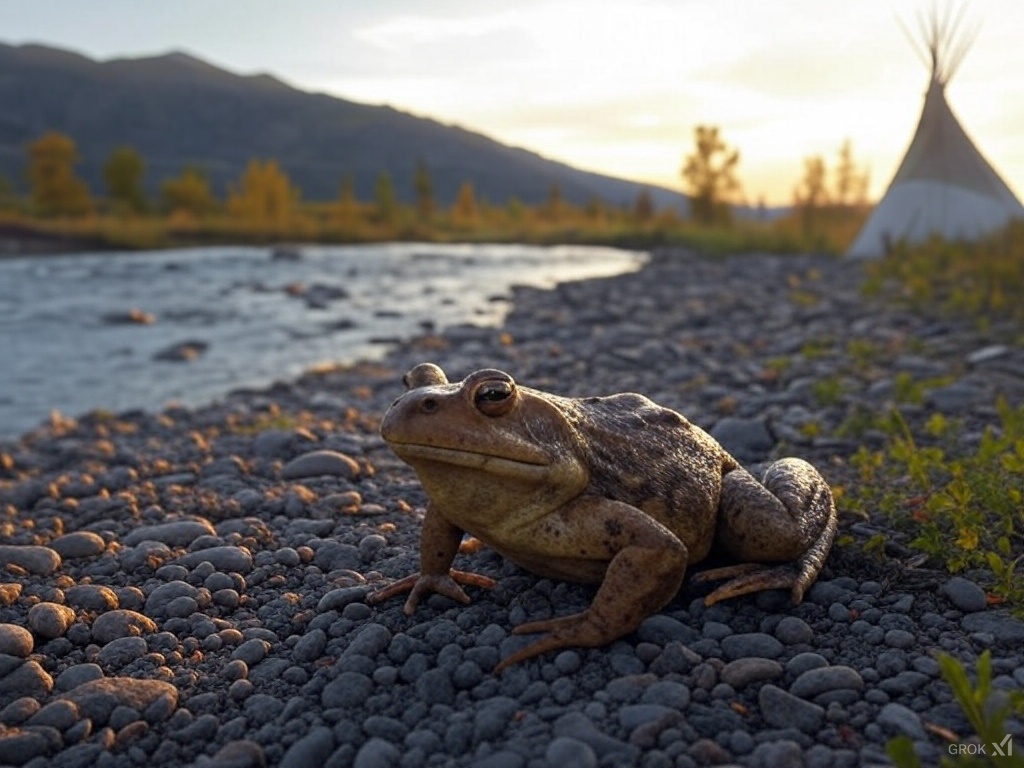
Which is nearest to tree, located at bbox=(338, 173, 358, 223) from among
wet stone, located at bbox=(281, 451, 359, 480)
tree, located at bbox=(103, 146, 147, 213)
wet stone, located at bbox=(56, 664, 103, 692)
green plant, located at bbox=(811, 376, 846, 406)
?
tree, located at bbox=(103, 146, 147, 213)

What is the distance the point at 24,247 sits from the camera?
124 ft

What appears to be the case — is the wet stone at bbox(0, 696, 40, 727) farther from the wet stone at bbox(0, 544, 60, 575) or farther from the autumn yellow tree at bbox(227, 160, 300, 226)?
the autumn yellow tree at bbox(227, 160, 300, 226)

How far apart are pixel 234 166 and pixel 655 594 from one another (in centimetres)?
16199

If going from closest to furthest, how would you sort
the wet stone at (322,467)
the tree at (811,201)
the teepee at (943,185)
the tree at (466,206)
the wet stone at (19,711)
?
the wet stone at (19,711) → the wet stone at (322,467) → the teepee at (943,185) → the tree at (811,201) → the tree at (466,206)

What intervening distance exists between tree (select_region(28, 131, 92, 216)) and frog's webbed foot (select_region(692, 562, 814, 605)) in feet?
180

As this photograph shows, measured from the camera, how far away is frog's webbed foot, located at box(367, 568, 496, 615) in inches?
146

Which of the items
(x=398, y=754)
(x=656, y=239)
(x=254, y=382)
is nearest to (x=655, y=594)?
(x=398, y=754)

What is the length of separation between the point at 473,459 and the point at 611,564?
0.67 metres

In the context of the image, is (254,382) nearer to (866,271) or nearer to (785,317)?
(785,317)

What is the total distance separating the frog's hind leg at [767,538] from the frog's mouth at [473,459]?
980mm

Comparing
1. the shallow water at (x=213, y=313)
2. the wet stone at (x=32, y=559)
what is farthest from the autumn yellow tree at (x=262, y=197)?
the wet stone at (x=32, y=559)

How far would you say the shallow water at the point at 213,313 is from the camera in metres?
11.5

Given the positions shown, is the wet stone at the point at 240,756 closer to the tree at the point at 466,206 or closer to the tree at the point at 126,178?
the tree at the point at 466,206

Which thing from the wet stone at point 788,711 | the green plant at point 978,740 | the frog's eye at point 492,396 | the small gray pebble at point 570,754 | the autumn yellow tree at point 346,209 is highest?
the autumn yellow tree at point 346,209
